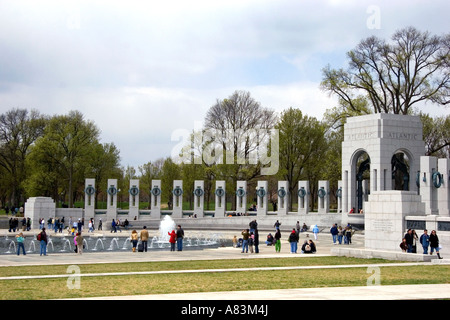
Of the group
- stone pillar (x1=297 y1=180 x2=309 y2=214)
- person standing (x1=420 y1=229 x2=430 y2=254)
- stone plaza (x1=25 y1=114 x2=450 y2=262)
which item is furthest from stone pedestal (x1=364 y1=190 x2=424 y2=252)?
stone pillar (x1=297 y1=180 x2=309 y2=214)

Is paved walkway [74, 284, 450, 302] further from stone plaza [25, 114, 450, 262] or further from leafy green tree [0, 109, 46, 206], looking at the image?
leafy green tree [0, 109, 46, 206]

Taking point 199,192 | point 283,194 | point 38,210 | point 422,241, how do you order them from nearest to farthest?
point 422,241, point 283,194, point 38,210, point 199,192

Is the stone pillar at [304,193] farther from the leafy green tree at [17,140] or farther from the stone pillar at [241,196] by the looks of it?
the leafy green tree at [17,140]

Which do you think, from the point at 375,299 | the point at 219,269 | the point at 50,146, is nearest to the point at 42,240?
the point at 219,269

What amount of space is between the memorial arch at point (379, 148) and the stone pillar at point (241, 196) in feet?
38.4

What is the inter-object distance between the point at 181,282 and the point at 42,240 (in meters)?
14.2

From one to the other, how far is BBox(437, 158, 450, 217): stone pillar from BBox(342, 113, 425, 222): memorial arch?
3770mm

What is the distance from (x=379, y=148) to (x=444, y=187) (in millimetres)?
5996

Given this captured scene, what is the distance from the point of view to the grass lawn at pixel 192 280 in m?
16.3

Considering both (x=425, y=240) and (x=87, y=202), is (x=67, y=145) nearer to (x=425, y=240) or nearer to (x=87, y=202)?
(x=87, y=202)

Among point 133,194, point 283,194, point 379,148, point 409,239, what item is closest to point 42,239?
point 409,239

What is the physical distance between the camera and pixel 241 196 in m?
63.0
